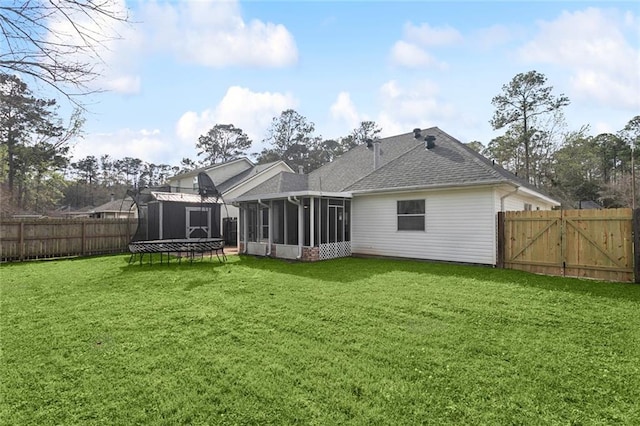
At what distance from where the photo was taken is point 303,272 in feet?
30.6

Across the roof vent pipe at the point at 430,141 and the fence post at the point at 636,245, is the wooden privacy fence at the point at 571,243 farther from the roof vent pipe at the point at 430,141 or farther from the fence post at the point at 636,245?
the roof vent pipe at the point at 430,141

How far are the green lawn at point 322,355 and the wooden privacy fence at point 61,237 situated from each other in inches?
276

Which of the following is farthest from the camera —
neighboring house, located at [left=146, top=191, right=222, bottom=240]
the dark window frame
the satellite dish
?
neighboring house, located at [left=146, top=191, right=222, bottom=240]

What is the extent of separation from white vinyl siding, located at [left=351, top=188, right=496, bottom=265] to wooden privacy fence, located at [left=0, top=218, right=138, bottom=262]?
34.9 ft

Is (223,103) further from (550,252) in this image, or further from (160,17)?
(550,252)

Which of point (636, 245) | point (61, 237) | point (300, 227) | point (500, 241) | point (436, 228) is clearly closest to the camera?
point (636, 245)

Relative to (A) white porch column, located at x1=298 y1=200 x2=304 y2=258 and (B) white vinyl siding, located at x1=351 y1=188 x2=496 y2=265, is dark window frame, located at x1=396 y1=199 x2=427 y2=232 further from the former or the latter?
(A) white porch column, located at x1=298 y1=200 x2=304 y2=258

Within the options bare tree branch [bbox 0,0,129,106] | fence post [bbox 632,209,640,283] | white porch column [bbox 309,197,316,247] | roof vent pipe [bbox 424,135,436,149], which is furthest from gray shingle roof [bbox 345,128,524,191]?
bare tree branch [bbox 0,0,129,106]

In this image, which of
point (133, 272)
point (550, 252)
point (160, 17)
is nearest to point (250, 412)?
point (160, 17)

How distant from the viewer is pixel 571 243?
332 inches

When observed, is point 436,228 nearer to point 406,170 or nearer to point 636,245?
point 406,170

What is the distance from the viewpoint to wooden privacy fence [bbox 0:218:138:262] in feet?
39.9

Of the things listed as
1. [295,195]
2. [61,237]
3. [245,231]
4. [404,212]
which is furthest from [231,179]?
[404,212]

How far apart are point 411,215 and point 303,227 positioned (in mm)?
3847
